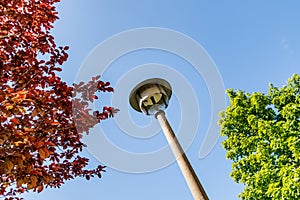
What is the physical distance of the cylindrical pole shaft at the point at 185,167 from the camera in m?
2.47

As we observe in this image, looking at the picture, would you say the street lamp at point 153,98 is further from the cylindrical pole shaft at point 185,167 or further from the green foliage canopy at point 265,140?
the green foliage canopy at point 265,140

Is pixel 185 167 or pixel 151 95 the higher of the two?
pixel 151 95

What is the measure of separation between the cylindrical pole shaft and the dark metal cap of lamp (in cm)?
28

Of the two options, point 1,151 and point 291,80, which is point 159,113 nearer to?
point 1,151

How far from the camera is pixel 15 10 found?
3771mm

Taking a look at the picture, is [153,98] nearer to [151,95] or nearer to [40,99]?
[151,95]

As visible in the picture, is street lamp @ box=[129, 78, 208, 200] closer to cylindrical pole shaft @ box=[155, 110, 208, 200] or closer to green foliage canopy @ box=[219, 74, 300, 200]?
cylindrical pole shaft @ box=[155, 110, 208, 200]

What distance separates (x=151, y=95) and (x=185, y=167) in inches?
43.2

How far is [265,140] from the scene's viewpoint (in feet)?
34.4

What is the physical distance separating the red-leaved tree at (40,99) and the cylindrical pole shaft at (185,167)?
1180 millimetres

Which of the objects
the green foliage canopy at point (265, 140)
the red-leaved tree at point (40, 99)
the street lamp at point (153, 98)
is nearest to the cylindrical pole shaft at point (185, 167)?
the street lamp at point (153, 98)

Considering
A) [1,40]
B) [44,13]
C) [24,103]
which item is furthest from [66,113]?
[44,13]

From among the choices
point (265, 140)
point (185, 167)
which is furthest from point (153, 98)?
point (265, 140)

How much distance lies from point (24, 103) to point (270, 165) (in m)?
9.76
